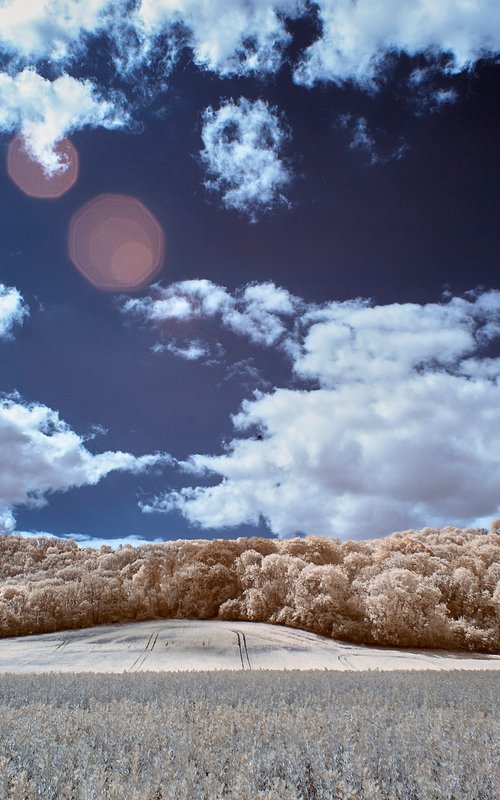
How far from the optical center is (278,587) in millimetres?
28797

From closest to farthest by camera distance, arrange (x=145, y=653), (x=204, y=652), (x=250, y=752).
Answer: (x=250, y=752)
(x=145, y=653)
(x=204, y=652)

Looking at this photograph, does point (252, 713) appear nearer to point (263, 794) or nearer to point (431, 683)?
point (263, 794)

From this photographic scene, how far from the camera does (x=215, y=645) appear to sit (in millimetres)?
24250

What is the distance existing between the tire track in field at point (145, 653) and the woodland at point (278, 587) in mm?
4110

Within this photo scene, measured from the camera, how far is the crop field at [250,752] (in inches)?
186

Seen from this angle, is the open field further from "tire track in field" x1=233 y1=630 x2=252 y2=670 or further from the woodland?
the woodland

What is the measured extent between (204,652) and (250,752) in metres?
19.8

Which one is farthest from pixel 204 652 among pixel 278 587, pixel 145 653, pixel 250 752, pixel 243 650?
pixel 250 752

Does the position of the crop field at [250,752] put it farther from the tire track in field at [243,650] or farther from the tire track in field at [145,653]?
the tire track in field at [243,650]

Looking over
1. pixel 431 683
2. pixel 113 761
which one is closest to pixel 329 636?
pixel 431 683

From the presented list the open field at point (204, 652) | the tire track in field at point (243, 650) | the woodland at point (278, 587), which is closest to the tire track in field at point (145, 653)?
the open field at point (204, 652)

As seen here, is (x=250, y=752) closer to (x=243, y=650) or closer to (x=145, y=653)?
(x=243, y=650)

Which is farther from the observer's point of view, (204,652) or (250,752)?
(204,652)

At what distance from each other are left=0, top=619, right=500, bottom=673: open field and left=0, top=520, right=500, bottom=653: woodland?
1194 millimetres
